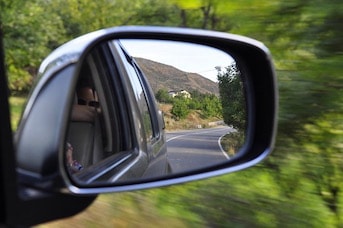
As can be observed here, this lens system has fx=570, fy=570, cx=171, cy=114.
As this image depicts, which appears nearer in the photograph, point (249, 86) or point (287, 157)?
point (249, 86)

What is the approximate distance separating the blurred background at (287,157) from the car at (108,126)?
0.93 m

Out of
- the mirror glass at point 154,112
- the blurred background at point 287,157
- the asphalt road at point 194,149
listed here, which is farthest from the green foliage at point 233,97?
the blurred background at point 287,157

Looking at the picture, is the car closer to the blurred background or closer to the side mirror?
the side mirror

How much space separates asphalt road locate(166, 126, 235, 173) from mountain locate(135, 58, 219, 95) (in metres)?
0.17

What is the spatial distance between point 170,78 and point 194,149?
0.96ft

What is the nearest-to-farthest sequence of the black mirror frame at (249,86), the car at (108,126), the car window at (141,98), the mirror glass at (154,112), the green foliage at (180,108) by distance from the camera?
1. the car at (108,126)
2. the black mirror frame at (249,86)
3. the mirror glass at (154,112)
4. the green foliage at (180,108)
5. the car window at (141,98)

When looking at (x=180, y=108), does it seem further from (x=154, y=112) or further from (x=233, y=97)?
(x=233, y=97)

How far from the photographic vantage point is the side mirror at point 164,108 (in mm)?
1742

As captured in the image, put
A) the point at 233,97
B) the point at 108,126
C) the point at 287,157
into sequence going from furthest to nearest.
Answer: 1. the point at 287,157
2. the point at 233,97
3. the point at 108,126

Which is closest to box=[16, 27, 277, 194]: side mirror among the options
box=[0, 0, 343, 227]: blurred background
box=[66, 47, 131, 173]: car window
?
box=[66, 47, 131, 173]: car window

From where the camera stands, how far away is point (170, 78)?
2.13m

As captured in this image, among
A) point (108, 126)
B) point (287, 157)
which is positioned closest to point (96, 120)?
point (108, 126)

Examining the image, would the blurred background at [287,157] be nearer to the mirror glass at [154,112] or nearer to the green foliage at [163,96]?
the mirror glass at [154,112]

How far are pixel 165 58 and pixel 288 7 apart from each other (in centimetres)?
130
